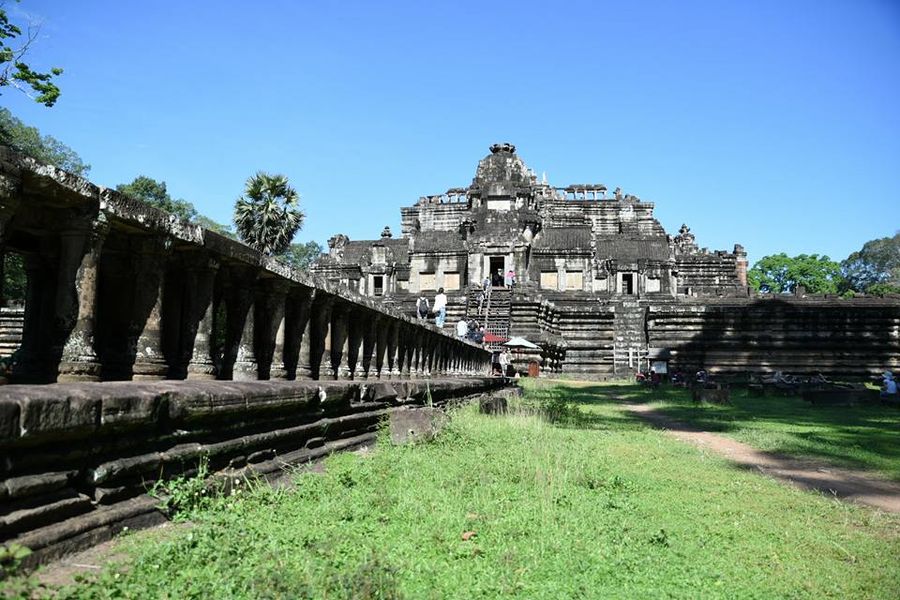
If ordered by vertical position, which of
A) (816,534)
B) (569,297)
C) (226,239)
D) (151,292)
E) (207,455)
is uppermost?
(569,297)

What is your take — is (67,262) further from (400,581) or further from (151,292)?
(400,581)

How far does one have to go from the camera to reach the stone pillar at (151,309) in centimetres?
560

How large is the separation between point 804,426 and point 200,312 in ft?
40.8

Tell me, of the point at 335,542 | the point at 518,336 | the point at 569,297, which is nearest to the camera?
the point at 335,542

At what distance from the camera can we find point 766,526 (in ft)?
17.7

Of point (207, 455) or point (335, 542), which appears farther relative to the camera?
point (207, 455)

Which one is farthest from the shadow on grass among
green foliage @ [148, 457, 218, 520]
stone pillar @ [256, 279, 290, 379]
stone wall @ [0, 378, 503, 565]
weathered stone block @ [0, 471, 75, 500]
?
weathered stone block @ [0, 471, 75, 500]

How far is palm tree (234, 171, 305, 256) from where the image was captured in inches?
1375

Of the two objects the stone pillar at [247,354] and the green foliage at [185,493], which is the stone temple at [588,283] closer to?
the stone pillar at [247,354]

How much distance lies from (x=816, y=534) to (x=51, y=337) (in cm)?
552

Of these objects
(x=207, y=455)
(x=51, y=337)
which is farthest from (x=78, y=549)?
(x=51, y=337)

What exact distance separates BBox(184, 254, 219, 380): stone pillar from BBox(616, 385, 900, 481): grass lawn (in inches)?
299

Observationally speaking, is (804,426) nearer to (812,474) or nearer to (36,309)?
(812,474)

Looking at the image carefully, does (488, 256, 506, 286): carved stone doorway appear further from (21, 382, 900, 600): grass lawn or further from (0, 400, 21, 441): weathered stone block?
(0, 400, 21, 441): weathered stone block
